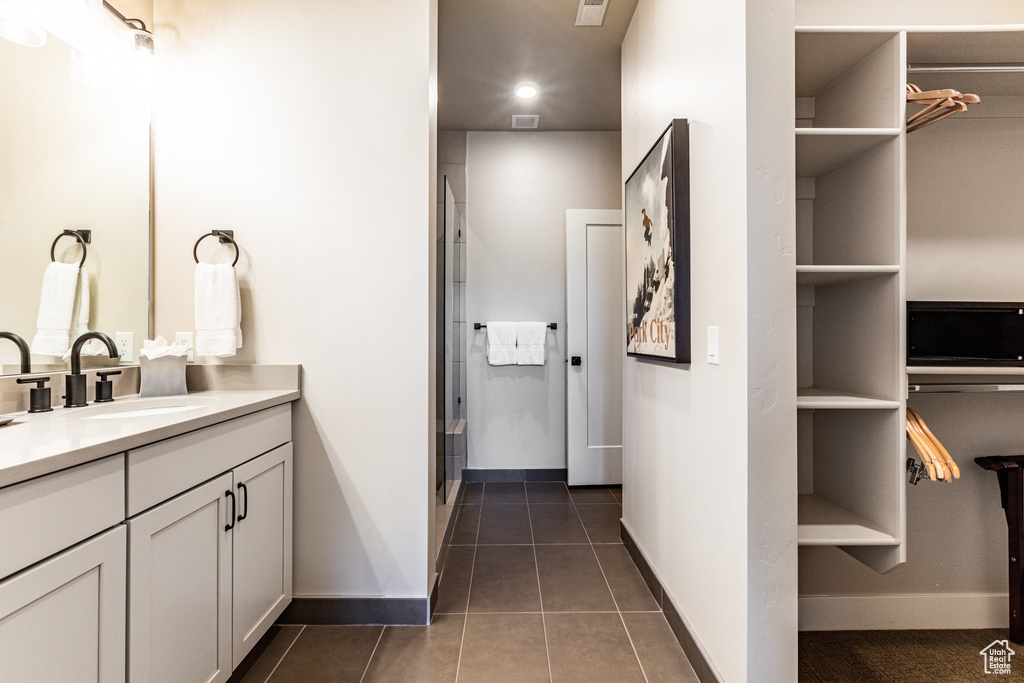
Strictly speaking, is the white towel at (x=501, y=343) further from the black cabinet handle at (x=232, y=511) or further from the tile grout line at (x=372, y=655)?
the black cabinet handle at (x=232, y=511)

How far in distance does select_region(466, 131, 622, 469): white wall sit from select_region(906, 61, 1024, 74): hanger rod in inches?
97.5

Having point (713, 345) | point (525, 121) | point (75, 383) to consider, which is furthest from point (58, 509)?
point (525, 121)

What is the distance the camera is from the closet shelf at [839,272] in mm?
1436

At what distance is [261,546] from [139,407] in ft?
1.98

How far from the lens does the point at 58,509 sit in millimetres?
974

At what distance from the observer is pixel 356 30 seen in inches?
81.4

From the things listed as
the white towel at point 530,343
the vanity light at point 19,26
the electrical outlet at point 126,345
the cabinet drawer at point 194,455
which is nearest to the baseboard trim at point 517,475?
the white towel at point 530,343

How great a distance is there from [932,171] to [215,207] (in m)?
2.69

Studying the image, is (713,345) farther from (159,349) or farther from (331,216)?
(159,349)

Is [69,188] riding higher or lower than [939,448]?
higher

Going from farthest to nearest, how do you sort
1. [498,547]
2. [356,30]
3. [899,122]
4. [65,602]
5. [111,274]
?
1. [498,547]
2. [356,30]
3. [111,274]
4. [899,122]
5. [65,602]

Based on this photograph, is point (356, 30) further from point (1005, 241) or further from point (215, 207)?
point (1005, 241)

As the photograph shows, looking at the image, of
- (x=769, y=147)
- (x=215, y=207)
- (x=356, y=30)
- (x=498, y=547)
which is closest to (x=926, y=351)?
(x=769, y=147)

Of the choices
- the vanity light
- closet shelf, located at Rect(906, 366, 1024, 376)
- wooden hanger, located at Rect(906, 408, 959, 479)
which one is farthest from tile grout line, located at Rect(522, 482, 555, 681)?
the vanity light
